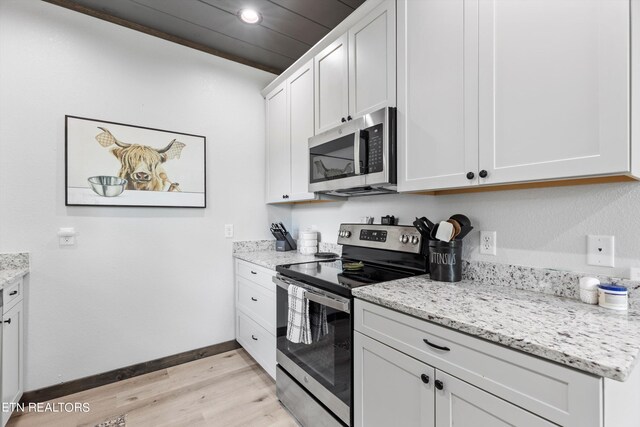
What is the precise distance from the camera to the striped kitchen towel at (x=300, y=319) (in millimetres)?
1667

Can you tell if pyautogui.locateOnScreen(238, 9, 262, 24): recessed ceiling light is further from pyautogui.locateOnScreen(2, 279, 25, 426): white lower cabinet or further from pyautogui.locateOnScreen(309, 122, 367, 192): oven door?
pyautogui.locateOnScreen(2, 279, 25, 426): white lower cabinet

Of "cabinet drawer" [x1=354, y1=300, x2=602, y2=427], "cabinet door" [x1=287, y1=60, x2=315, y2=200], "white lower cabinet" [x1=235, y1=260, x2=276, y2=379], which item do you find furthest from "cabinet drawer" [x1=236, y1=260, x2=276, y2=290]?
"cabinet drawer" [x1=354, y1=300, x2=602, y2=427]

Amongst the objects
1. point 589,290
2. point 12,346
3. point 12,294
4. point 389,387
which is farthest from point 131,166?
point 589,290

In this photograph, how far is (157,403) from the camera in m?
1.98

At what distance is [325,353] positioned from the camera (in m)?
1.61

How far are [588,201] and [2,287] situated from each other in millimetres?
2740

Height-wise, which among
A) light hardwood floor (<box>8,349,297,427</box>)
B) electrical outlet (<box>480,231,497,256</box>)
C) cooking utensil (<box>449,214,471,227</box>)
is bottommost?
light hardwood floor (<box>8,349,297,427</box>)

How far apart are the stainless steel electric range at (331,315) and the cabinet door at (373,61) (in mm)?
761

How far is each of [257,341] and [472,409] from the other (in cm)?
175

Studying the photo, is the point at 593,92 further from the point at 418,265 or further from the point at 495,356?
the point at 418,265

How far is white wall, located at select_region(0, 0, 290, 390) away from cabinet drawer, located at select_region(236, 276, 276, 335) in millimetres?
237

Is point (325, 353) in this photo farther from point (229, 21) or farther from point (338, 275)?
point (229, 21)

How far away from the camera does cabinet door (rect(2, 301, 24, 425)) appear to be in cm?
159

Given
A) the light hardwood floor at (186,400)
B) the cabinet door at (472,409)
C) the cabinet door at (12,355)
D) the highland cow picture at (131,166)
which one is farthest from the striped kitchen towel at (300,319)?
the cabinet door at (12,355)
